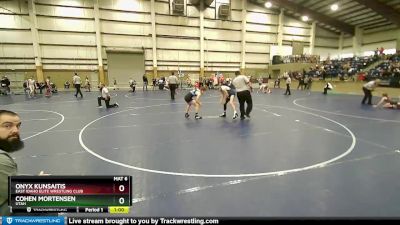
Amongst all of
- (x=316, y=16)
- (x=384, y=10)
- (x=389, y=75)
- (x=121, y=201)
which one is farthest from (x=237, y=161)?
(x=316, y=16)

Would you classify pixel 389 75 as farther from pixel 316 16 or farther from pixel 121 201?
pixel 121 201

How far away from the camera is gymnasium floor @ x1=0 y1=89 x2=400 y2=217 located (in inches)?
136

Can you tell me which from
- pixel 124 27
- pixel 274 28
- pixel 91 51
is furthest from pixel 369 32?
pixel 91 51

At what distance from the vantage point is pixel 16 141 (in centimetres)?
194

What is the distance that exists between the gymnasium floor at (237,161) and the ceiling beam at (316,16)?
2587cm

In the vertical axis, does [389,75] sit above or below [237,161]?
above

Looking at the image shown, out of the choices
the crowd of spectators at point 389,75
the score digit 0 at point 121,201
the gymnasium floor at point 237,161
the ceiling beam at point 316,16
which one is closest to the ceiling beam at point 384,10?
the crowd of spectators at point 389,75

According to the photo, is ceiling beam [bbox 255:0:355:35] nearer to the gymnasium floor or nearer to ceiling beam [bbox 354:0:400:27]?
ceiling beam [bbox 354:0:400:27]

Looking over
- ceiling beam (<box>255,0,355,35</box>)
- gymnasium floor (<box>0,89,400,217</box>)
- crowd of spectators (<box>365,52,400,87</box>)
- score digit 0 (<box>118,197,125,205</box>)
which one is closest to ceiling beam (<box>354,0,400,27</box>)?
crowd of spectators (<box>365,52,400,87</box>)

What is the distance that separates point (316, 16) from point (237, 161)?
34034mm

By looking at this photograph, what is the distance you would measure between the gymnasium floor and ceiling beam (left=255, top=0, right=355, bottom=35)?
2587 cm

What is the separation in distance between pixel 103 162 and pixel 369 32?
41.1 metres

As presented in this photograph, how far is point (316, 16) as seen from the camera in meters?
32.8

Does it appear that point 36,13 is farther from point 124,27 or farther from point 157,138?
point 157,138
